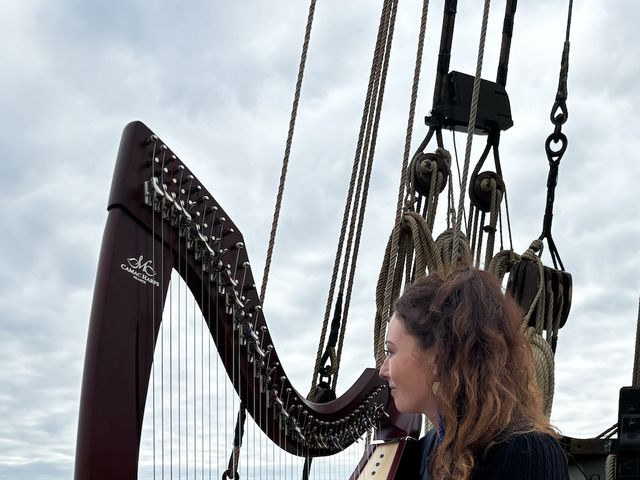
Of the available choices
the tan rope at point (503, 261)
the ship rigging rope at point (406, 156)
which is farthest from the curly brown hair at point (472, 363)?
the tan rope at point (503, 261)

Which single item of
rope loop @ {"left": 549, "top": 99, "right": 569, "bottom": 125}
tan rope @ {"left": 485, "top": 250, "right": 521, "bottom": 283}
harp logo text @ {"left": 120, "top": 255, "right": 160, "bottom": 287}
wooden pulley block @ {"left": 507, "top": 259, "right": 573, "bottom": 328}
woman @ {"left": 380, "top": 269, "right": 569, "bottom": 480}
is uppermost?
rope loop @ {"left": 549, "top": 99, "right": 569, "bottom": 125}

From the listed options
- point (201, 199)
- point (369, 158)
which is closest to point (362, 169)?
point (369, 158)

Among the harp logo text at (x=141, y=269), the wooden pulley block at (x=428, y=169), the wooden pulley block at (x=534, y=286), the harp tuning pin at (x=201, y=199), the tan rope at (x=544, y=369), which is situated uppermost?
the wooden pulley block at (x=428, y=169)

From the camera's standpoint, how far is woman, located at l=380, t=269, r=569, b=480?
1.90 meters

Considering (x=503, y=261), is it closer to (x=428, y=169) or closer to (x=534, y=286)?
(x=534, y=286)

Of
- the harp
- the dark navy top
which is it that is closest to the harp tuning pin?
the harp

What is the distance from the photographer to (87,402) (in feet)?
6.26

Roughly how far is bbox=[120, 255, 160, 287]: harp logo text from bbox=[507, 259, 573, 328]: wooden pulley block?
2.69 m

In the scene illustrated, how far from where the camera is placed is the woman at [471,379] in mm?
1901

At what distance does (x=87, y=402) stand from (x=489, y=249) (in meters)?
3.02

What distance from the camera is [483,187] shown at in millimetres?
4676

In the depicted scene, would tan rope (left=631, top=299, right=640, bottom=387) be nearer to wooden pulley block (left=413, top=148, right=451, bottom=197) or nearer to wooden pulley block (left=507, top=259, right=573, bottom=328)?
wooden pulley block (left=507, top=259, right=573, bottom=328)

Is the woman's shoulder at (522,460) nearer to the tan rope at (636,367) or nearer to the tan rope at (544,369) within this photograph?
the tan rope at (544,369)

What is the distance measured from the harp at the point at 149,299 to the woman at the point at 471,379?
424 mm
